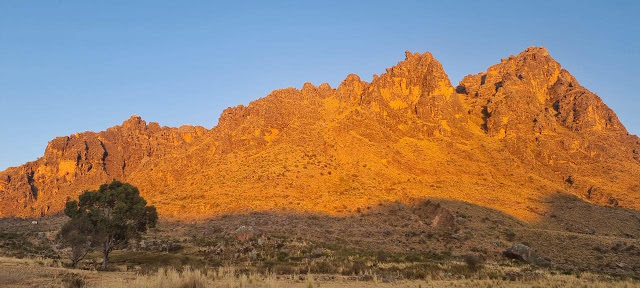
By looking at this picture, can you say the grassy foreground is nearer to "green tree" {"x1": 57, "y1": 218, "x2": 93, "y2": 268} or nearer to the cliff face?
"green tree" {"x1": 57, "y1": 218, "x2": 93, "y2": 268}

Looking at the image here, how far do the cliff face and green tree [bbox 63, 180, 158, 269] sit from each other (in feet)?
113

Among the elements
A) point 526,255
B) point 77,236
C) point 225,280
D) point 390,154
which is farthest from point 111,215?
point 390,154

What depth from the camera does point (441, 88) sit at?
327 ft

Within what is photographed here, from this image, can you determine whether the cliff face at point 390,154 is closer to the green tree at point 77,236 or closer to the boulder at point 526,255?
the boulder at point 526,255

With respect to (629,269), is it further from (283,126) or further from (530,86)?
(530,86)

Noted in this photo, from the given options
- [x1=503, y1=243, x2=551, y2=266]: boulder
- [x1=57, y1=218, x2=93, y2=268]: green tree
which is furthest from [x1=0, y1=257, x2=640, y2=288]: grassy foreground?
[x1=503, y1=243, x2=551, y2=266]: boulder

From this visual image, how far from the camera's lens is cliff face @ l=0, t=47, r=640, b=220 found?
241 feet

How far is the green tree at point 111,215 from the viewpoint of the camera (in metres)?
30.7

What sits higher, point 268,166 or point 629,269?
point 268,166

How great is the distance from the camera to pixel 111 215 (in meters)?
32.6

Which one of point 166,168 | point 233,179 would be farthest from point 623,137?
point 166,168

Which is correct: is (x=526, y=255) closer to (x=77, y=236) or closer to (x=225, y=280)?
(x=225, y=280)

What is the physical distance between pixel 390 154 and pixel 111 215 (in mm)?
59023

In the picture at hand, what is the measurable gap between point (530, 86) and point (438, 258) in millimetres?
83996
